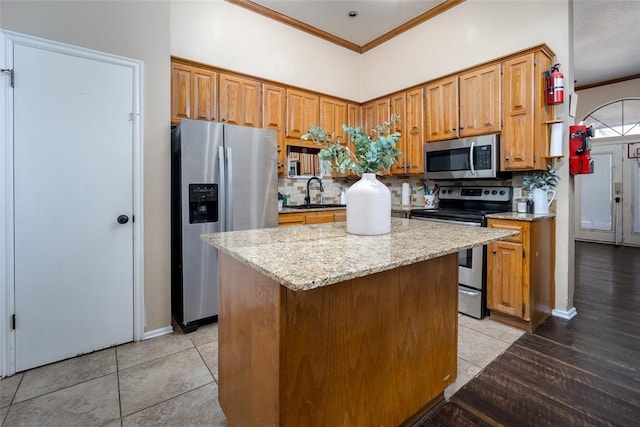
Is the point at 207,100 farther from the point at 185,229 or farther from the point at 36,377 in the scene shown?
the point at 36,377

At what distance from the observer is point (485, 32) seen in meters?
3.16

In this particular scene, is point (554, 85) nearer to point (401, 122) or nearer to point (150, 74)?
point (401, 122)

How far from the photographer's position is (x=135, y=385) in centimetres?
179

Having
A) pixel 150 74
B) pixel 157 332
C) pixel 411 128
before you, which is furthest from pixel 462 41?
pixel 157 332

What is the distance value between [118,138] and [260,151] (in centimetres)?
108

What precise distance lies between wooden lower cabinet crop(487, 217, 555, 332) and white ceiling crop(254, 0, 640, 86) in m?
2.68

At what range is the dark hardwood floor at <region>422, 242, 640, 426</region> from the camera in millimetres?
1553

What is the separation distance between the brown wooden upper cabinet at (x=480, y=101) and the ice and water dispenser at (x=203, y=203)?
2577mm

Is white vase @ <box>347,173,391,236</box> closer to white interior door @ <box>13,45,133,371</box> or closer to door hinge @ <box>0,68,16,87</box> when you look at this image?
white interior door @ <box>13,45,133,371</box>

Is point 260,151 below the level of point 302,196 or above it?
above

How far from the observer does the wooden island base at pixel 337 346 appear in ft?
3.30

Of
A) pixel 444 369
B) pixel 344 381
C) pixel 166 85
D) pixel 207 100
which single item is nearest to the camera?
pixel 344 381

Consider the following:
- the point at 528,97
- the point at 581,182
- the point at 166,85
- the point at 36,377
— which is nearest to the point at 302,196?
the point at 166,85

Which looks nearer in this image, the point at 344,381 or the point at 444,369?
the point at 344,381
